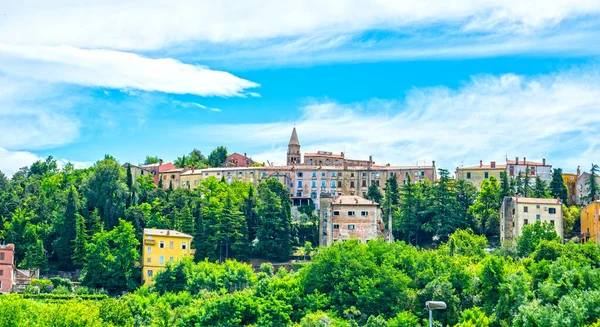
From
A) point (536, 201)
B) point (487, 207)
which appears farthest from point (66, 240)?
point (536, 201)

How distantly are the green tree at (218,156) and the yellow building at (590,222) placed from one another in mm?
56940

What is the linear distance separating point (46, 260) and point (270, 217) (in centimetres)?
2167

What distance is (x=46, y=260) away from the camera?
269 ft

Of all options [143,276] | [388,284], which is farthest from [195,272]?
[388,284]

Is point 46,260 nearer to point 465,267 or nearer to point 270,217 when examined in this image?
point 270,217

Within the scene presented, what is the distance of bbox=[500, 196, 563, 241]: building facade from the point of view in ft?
273

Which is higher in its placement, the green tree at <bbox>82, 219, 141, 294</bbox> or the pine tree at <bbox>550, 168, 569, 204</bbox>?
the pine tree at <bbox>550, 168, 569, 204</bbox>

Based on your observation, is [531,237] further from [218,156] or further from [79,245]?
[218,156]

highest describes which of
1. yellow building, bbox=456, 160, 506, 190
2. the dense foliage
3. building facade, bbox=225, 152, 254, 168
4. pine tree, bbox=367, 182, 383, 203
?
building facade, bbox=225, 152, 254, 168

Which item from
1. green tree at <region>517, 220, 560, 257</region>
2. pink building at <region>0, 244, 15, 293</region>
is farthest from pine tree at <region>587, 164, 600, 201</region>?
pink building at <region>0, 244, 15, 293</region>

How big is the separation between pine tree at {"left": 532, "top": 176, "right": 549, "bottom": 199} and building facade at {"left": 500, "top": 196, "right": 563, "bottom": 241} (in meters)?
6.82

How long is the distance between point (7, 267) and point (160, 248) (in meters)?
13.5

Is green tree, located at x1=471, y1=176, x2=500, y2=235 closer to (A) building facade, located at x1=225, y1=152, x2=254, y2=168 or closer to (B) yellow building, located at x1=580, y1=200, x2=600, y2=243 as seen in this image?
(B) yellow building, located at x1=580, y1=200, x2=600, y2=243

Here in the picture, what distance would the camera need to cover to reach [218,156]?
425ft
